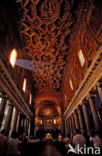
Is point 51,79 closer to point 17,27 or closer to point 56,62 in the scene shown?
point 56,62

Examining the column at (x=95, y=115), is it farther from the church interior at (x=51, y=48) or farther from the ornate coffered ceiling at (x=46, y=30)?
the ornate coffered ceiling at (x=46, y=30)

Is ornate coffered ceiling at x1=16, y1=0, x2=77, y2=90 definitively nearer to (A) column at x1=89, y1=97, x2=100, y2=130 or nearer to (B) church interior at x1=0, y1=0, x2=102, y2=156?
(B) church interior at x1=0, y1=0, x2=102, y2=156

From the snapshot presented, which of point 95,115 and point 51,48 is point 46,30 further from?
point 95,115

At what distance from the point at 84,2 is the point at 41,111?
22.2 metres

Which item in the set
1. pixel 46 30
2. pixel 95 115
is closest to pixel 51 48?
pixel 46 30

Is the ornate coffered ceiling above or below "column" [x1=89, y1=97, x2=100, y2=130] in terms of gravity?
above

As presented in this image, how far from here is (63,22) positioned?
908cm

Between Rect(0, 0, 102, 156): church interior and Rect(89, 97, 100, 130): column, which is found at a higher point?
Rect(0, 0, 102, 156): church interior

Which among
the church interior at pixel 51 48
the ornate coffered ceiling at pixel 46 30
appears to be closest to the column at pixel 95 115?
the church interior at pixel 51 48

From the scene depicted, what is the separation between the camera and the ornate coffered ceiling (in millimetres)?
8087

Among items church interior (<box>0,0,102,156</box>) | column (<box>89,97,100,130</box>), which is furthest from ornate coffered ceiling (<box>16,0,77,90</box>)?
column (<box>89,97,100,130</box>)

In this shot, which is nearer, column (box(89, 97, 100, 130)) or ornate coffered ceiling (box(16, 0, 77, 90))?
column (box(89, 97, 100, 130))

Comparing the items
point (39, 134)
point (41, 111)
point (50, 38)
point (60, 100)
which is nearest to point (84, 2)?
point (50, 38)

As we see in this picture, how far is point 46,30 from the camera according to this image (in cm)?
966
